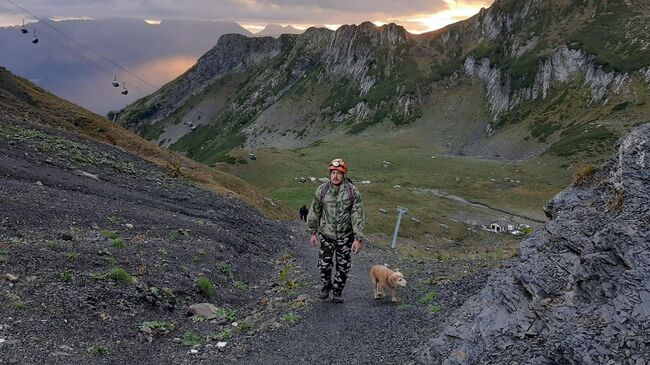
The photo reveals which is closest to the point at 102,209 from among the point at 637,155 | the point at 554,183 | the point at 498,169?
the point at 637,155

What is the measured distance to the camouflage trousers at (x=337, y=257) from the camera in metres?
13.4

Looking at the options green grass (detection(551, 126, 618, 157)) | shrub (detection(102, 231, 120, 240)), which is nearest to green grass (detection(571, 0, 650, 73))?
green grass (detection(551, 126, 618, 157))

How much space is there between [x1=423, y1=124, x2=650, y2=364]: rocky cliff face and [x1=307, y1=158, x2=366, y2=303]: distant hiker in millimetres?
3763

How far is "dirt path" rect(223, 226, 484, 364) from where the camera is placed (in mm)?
10688

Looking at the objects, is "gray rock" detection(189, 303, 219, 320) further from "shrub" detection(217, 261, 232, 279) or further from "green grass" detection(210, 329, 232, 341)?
"shrub" detection(217, 261, 232, 279)

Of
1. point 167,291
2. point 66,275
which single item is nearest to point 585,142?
point 167,291

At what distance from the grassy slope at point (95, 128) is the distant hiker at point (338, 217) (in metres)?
29.8

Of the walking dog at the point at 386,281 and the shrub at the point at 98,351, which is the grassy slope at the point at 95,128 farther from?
the shrub at the point at 98,351

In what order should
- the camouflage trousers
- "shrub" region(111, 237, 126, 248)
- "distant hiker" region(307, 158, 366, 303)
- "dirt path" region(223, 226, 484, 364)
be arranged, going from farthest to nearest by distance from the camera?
"shrub" region(111, 237, 126, 248) < the camouflage trousers < "distant hiker" region(307, 158, 366, 303) < "dirt path" region(223, 226, 484, 364)

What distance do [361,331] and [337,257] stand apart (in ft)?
7.66

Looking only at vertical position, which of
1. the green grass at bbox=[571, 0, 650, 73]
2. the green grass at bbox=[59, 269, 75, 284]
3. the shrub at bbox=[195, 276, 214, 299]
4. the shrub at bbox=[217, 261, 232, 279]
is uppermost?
the green grass at bbox=[571, 0, 650, 73]

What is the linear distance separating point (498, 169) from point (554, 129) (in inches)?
2114

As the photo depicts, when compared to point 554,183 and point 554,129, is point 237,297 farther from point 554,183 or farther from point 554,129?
point 554,129

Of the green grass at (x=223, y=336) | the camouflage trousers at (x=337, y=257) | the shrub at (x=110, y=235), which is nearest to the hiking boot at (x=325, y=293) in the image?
the camouflage trousers at (x=337, y=257)
